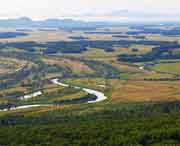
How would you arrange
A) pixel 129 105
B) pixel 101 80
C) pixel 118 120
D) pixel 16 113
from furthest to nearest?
1. pixel 101 80
2. pixel 129 105
3. pixel 16 113
4. pixel 118 120

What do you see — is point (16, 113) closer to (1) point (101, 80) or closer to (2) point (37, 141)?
(2) point (37, 141)

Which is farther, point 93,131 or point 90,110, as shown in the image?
point 90,110

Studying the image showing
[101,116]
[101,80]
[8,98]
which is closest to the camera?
[101,116]

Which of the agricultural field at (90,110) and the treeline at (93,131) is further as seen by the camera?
the agricultural field at (90,110)

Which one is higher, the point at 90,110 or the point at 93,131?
the point at 93,131

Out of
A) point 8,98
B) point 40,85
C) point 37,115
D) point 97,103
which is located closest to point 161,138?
point 37,115

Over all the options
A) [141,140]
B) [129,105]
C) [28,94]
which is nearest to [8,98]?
[28,94]

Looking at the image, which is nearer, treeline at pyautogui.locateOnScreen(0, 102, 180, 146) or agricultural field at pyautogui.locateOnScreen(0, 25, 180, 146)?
treeline at pyautogui.locateOnScreen(0, 102, 180, 146)

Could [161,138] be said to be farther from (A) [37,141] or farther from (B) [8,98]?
(B) [8,98]

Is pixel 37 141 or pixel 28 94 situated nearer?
pixel 37 141
